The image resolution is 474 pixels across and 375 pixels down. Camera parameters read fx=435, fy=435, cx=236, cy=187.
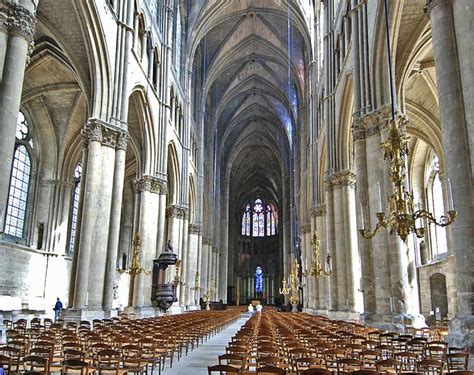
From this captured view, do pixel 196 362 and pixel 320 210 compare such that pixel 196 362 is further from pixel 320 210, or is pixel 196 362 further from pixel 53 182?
pixel 53 182

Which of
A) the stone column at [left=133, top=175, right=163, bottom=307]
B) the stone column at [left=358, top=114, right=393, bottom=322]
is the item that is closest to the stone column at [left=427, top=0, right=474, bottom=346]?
the stone column at [left=358, top=114, right=393, bottom=322]

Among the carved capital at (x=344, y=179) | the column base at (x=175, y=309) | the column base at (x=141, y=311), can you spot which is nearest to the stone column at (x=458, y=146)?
the carved capital at (x=344, y=179)

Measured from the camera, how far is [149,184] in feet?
81.3

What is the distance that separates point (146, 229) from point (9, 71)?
14.6 meters

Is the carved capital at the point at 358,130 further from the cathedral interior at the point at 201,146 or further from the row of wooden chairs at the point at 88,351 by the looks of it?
the row of wooden chairs at the point at 88,351

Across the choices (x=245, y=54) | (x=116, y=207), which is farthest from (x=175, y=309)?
(x=245, y=54)

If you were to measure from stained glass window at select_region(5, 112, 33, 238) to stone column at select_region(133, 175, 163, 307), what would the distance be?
25.5ft

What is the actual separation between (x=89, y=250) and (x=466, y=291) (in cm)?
1268

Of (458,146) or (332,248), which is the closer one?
(458,146)

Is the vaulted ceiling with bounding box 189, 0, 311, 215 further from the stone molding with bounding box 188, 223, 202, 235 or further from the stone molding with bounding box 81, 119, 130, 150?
the stone molding with bounding box 81, 119, 130, 150

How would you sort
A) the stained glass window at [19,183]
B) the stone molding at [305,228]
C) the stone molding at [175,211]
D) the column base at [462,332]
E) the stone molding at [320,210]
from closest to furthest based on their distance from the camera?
the column base at [462,332], the stained glass window at [19,183], the stone molding at [320,210], the stone molding at [175,211], the stone molding at [305,228]

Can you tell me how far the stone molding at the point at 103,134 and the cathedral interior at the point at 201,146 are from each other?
0.07m

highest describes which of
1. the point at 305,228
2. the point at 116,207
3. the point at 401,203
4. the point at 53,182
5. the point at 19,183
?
the point at 53,182

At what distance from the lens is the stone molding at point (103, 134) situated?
1742 centimetres
